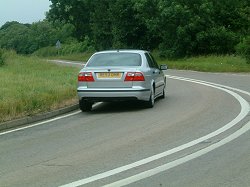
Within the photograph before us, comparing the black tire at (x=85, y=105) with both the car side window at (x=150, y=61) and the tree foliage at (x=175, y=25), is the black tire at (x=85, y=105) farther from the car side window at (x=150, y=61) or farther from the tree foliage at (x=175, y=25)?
the tree foliage at (x=175, y=25)

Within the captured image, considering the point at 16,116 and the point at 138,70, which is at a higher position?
the point at 138,70

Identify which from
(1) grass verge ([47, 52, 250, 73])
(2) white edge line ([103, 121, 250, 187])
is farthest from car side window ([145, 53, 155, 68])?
(1) grass verge ([47, 52, 250, 73])

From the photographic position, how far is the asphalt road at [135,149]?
6988mm

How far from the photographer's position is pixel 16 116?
12.4 m

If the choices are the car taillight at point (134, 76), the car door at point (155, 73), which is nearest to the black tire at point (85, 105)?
the car taillight at point (134, 76)

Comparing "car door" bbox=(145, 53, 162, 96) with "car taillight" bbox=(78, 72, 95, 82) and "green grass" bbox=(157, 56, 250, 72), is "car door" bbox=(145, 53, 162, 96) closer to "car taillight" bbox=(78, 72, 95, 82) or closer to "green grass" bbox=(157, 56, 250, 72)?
"car taillight" bbox=(78, 72, 95, 82)

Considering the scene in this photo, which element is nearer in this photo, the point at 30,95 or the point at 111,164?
the point at 111,164

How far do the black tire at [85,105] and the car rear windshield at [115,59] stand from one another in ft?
3.39

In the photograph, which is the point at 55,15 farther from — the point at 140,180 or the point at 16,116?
the point at 140,180

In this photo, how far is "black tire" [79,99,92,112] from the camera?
13.8 metres

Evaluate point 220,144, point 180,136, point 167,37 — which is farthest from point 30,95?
point 167,37

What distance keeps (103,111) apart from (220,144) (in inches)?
216

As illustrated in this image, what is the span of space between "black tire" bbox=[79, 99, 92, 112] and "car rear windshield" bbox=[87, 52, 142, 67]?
1.03 metres

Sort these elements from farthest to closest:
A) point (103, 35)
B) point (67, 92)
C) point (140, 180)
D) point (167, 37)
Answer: point (103, 35)
point (167, 37)
point (67, 92)
point (140, 180)
